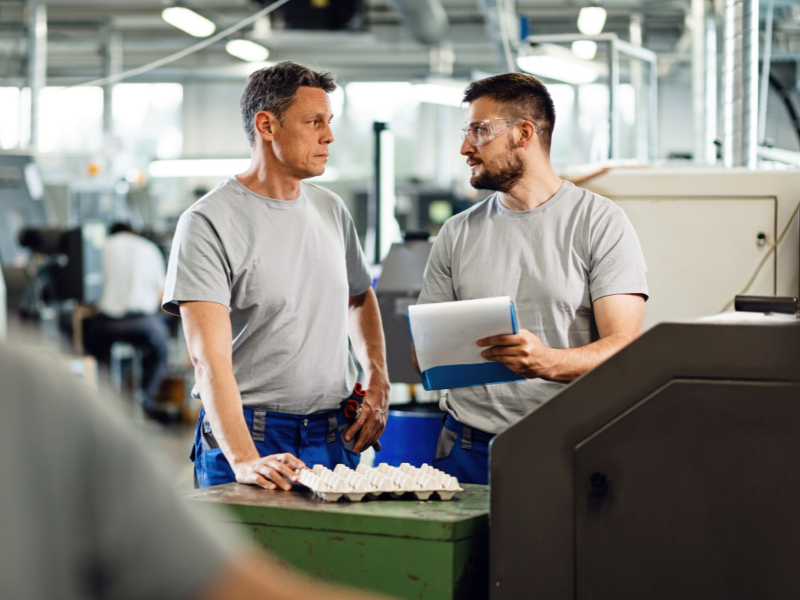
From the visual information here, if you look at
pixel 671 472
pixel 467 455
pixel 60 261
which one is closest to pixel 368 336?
pixel 467 455

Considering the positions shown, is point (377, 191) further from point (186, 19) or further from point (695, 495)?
point (186, 19)

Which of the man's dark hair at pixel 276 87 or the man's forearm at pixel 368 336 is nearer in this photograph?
the man's dark hair at pixel 276 87

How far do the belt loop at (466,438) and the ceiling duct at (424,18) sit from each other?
7.06 meters

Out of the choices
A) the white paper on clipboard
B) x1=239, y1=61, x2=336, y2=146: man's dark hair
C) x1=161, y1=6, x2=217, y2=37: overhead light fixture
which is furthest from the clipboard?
x1=161, y1=6, x2=217, y2=37: overhead light fixture

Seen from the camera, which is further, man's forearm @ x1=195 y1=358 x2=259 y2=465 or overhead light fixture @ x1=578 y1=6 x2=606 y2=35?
overhead light fixture @ x1=578 y1=6 x2=606 y2=35

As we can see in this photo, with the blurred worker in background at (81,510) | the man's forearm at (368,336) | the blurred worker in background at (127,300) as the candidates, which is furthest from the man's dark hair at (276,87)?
the blurred worker in background at (127,300)

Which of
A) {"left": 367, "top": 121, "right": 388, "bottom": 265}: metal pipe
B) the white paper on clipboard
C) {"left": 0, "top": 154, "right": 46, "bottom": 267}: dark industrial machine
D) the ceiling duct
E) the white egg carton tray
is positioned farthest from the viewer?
the ceiling duct

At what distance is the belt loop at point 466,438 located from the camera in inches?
66.2

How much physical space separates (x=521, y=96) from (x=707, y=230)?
0.78 metres

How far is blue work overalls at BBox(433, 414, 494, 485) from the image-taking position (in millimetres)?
1666

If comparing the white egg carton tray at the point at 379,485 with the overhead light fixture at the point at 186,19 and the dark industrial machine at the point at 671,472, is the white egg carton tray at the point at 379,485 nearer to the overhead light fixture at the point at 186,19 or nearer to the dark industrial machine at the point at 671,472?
the dark industrial machine at the point at 671,472

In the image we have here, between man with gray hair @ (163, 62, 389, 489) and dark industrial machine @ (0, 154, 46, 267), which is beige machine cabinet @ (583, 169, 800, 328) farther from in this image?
dark industrial machine @ (0, 154, 46, 267)

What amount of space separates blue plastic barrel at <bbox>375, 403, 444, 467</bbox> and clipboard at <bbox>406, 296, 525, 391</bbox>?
0.79m

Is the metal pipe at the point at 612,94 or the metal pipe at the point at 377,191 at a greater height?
the metal pipe at the point at 612,94
